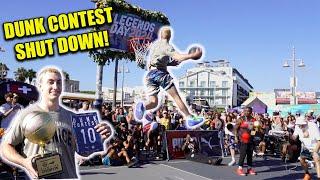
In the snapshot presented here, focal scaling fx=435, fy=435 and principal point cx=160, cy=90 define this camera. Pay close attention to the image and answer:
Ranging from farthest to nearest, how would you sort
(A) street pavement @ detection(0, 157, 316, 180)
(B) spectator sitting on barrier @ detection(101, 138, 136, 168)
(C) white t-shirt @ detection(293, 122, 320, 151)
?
(B) spectator sitting on barrier @ detection(101, 138, 136, 168), (A) street pavement @ detection(0, 157, 316, 180), (C) white t-shirt @ detection(293, 122, 320, 151)

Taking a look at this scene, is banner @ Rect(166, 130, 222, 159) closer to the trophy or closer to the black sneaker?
the black sneaker

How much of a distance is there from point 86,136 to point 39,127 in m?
0.71

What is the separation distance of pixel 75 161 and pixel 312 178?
880 centimetres

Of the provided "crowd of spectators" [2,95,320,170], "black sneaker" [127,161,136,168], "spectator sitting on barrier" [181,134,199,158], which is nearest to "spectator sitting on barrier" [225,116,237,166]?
"crowd of spectators" [2,95,320,170]

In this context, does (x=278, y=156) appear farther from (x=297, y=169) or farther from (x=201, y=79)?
(x=201, y=79)

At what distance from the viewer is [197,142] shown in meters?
13.8

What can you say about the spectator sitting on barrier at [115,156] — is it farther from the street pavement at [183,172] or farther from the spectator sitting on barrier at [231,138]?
the spectator sitting on barrier at [231,138]

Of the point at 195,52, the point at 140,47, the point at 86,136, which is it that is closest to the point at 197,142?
the point at 140,47

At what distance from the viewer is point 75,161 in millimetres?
3635

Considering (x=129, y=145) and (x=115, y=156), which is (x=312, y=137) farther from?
(x=115, y=156)

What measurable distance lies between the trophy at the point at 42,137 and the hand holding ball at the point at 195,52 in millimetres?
6262

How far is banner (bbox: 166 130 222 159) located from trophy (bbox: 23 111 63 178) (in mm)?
10436

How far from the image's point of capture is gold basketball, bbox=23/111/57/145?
318cm

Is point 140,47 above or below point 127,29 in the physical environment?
below
